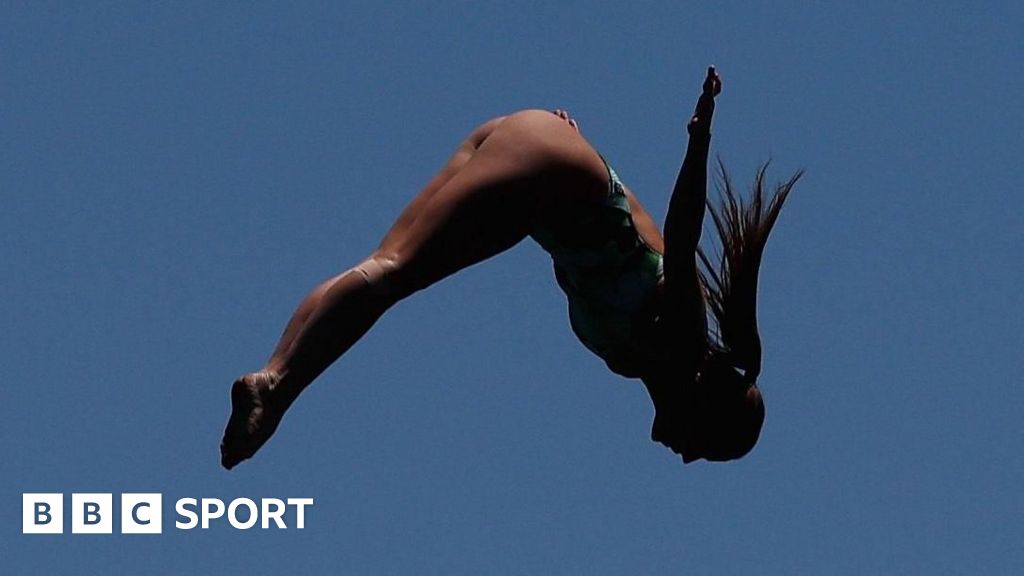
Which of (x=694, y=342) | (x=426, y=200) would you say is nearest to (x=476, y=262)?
(x=426, y=200)

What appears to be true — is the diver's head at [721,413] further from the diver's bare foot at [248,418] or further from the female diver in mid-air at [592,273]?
the diver's bare foot at [248,418]

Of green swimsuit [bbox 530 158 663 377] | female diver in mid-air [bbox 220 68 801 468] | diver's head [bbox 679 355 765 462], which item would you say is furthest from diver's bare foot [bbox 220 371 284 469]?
diver's head [bbox 679 355 765 462]

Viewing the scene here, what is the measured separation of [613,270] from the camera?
39.9 feet

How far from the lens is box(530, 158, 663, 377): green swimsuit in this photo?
474 inches

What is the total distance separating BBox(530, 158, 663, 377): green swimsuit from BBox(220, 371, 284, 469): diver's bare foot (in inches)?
67.6

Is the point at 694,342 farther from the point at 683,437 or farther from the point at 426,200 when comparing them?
the point at 426,200

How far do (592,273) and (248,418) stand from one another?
209 cm

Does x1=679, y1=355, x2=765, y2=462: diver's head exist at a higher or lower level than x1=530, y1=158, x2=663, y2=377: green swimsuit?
lower

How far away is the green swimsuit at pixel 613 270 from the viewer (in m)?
12.0

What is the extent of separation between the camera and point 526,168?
37.6ft

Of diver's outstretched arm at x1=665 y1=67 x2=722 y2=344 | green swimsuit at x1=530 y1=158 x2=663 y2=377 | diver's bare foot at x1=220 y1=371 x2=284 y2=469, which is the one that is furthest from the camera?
green swimsuit at x1=530 y1=158 x2=663 y2=377

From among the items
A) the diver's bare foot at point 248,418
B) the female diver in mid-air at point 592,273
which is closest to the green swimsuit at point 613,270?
the female diver in mid-air at point 592,273

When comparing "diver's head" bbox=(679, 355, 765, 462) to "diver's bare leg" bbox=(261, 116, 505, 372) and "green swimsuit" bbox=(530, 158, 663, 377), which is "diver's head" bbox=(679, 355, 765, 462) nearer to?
"green swimsuit" bbox=(530, 158, 663, 377)

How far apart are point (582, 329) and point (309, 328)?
177 centimetres
